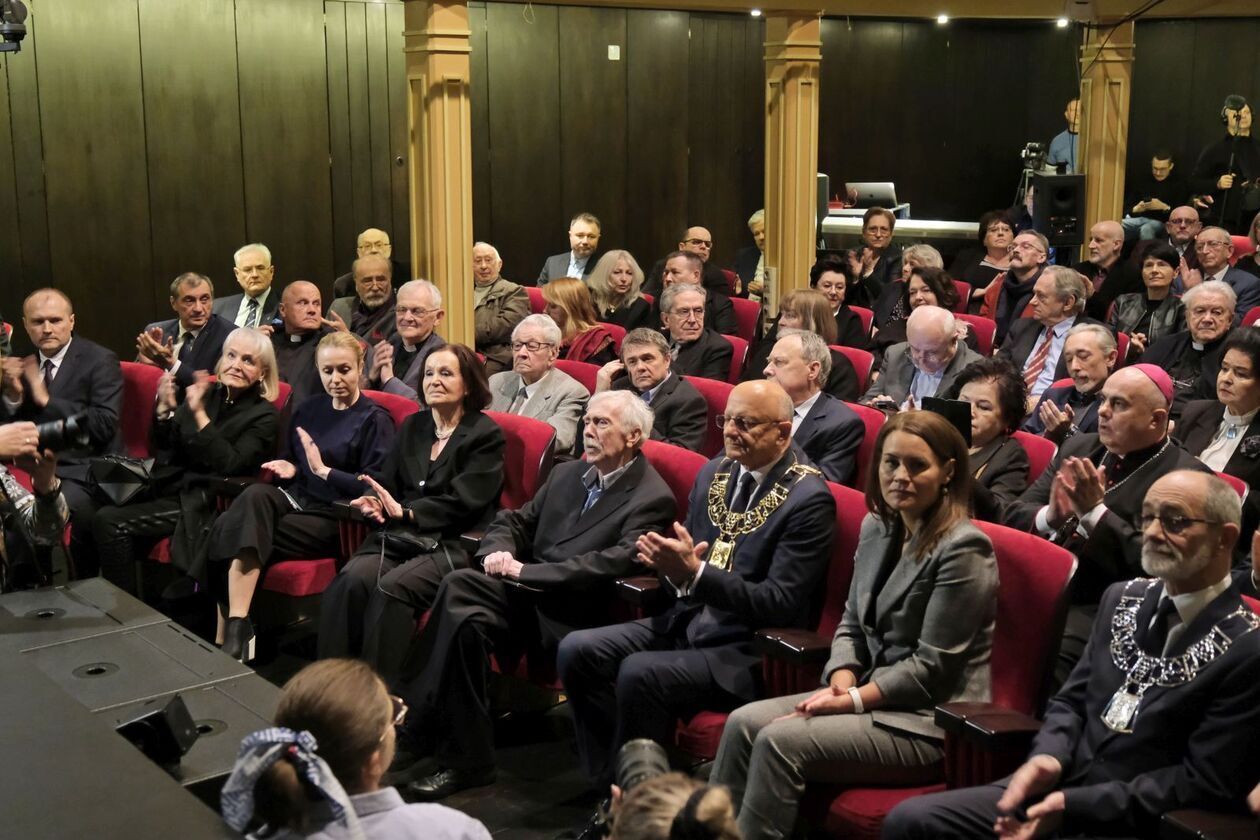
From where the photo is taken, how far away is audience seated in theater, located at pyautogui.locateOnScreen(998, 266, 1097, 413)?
5.44m

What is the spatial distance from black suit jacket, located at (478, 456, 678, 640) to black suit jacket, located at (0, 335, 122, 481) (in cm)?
187

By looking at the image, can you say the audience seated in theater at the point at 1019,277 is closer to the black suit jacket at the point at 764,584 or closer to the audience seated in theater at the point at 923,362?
the audience seated in theater at the point at 923,362

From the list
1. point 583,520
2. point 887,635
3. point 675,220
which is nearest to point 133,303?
point 675,220

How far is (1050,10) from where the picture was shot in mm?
8258

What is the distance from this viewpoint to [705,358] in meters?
5.59

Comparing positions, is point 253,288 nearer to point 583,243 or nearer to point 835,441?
point 583,243

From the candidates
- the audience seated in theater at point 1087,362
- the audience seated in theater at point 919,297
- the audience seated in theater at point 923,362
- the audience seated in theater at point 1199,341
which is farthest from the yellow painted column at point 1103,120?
the audience seated in theater at point 1087,362

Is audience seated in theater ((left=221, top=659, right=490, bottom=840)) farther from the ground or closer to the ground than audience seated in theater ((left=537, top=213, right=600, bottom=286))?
closer to the ground

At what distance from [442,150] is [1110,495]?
3883mm

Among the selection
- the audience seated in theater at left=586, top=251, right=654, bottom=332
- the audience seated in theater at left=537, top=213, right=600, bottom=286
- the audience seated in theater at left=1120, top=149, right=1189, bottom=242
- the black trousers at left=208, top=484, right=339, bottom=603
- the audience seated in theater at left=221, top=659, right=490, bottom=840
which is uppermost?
the audience seated in theater at left=1120, top=149, right=1189, bottom=242

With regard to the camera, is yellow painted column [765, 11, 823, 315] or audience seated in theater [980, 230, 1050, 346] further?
yellow painted column [765, 11, 823, 315]

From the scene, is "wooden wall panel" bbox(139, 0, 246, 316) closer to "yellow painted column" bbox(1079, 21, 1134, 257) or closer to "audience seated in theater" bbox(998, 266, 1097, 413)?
"audience seated in theater" bbox(998, 266, 1097, 413)

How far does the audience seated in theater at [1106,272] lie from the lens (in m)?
6.67

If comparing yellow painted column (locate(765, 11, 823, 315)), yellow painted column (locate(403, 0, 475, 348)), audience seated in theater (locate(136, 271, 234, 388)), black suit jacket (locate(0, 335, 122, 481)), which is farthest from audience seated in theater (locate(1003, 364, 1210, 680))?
yellow painted column (locate(765, 11, 823, 315))
